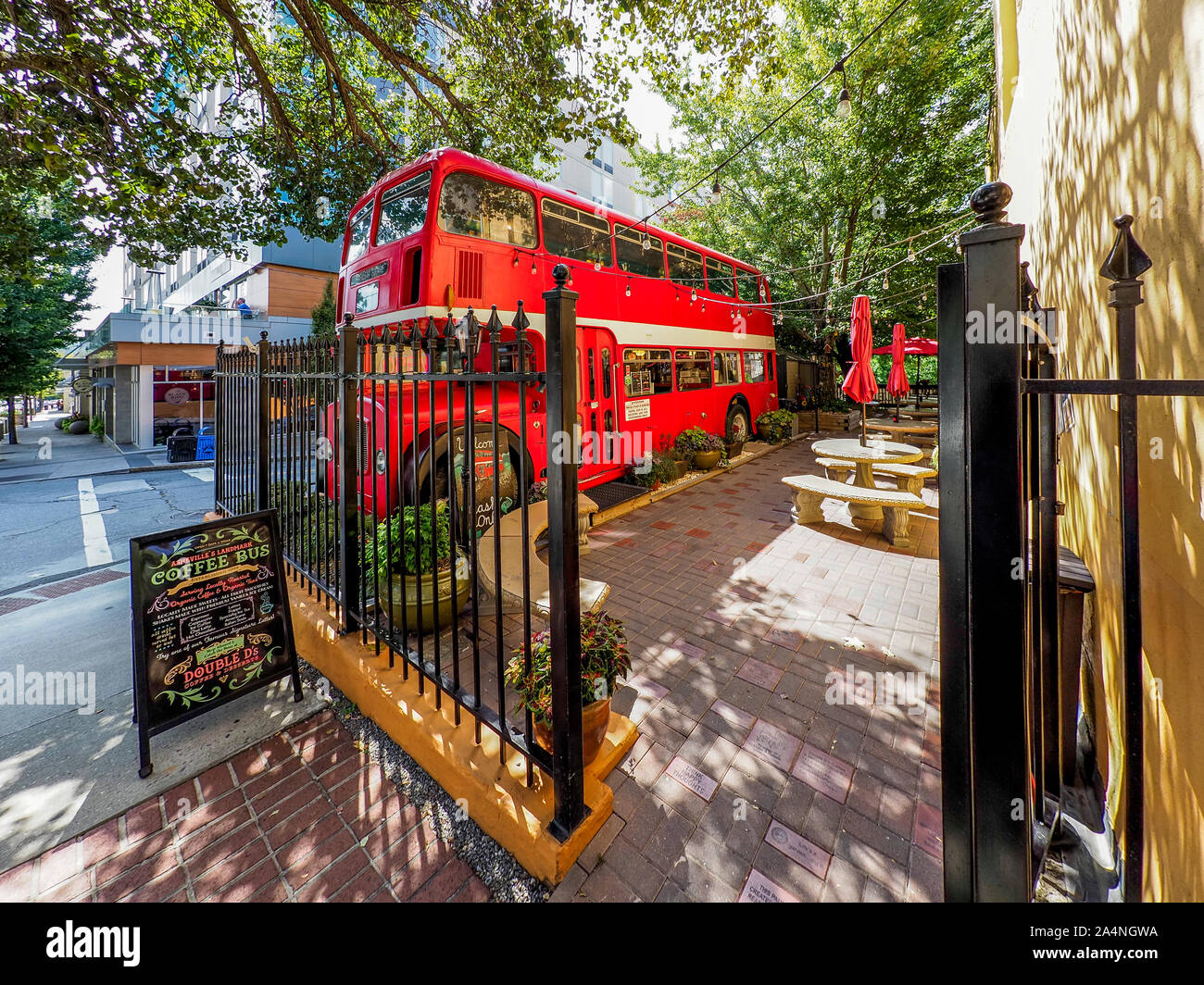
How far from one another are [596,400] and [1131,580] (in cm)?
760

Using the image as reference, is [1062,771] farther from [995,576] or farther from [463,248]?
[463,248]

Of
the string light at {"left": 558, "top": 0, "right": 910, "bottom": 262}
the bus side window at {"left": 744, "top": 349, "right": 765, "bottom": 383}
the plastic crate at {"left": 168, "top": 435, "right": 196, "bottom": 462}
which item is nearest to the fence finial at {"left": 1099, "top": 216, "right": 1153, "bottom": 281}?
the string light at {"left": 558, "top": 0, "right": 910, "bottom": 262}

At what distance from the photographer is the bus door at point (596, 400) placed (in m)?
8.23

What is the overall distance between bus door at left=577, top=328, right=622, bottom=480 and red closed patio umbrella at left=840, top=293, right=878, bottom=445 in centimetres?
391

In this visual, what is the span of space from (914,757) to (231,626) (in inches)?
169

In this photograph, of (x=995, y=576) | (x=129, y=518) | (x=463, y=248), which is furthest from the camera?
(x=129, y=518)

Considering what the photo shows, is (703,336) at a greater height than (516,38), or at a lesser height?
lesser

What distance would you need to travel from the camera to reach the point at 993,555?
1081mm

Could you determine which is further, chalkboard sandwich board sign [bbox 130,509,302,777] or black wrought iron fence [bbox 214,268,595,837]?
chalkboard sandwich board sign [bbox 130,509,302,777]

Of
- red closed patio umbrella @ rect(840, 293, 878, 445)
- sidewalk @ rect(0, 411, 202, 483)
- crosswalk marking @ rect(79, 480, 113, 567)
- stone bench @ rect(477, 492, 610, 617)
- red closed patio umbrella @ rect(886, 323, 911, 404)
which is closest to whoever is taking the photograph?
stone bench @ rect(477, 492, 610, 617)

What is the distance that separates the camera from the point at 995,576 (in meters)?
1.08

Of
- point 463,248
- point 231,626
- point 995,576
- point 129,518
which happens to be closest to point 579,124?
point 463,248

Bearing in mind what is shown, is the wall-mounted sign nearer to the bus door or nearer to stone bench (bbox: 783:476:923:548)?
the bus door

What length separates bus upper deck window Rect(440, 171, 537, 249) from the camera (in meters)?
5.95
